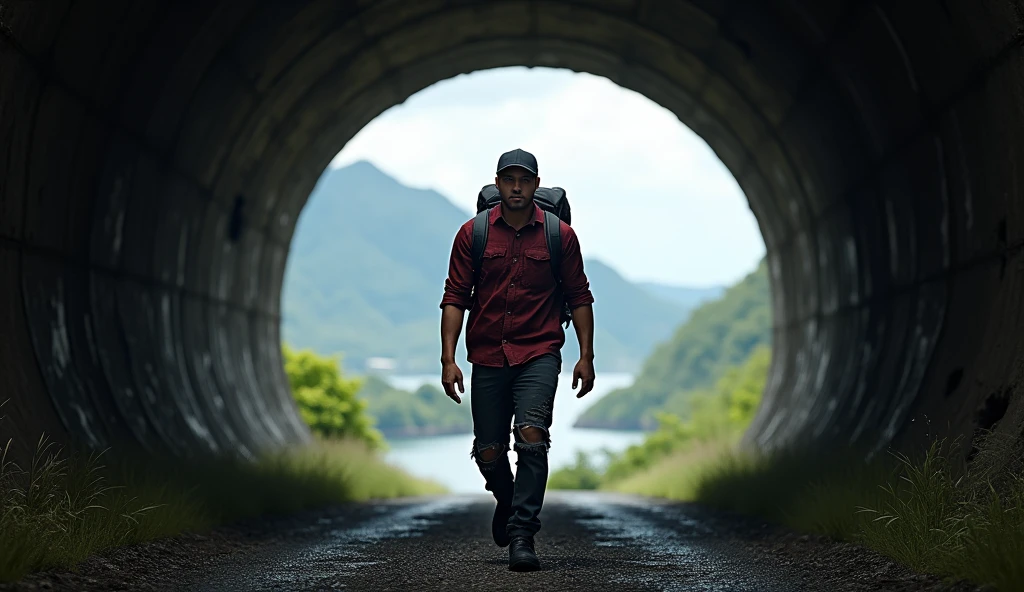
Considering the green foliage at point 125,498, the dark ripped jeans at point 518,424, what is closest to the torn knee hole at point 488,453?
the dark ripped jeans at point 518,424

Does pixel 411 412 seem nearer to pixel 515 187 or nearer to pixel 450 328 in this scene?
pixel 450 328

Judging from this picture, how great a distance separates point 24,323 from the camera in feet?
27.0

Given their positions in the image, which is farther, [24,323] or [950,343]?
[950,343]

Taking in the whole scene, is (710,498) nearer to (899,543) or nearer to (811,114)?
(811,114)

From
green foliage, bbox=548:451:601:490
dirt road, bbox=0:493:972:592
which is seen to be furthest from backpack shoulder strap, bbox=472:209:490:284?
green foliage, bbox=548:451:601:490

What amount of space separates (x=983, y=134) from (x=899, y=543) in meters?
3.35

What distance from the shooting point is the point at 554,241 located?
21.7 ft

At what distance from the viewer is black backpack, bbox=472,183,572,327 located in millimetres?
6617

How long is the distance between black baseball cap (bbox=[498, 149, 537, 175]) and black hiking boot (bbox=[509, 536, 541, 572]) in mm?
1945

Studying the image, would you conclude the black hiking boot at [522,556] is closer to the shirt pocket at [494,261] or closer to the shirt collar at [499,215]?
the shirt pocket at [494,261]

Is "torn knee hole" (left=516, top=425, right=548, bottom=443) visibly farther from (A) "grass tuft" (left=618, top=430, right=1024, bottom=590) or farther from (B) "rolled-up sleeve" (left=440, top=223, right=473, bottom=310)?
(A) "grass tuft" (left=618, top=430, right=1024, bottom=590)

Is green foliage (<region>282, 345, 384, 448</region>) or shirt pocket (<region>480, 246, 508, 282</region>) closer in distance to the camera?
shirt pocket (<region>480, 246, 508, 282</region>)

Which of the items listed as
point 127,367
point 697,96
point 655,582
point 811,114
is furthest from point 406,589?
point 697,96

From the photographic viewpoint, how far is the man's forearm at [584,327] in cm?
652
